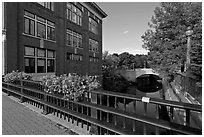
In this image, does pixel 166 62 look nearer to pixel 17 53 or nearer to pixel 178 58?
pixel 178 58

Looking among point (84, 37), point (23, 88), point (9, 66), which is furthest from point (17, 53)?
point (84, 37)

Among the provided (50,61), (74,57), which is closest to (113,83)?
(74,57)

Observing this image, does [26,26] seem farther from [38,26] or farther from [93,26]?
[93,26]

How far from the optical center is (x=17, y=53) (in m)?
12.7

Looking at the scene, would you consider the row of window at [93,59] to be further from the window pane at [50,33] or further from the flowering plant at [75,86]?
the flowering plant at [75,86]

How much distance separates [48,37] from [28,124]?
13.9m

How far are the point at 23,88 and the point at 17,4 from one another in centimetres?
1025

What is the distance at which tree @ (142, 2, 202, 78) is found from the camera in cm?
1323

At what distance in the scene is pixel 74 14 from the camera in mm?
21906

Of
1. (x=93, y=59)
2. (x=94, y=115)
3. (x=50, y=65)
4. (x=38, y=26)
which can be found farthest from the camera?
(x=93, y=59)

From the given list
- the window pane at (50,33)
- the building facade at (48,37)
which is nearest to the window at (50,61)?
the building facade at (48,37)

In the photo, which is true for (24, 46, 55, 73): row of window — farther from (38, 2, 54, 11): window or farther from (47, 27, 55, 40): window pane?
(38, 2, 54, 11): window

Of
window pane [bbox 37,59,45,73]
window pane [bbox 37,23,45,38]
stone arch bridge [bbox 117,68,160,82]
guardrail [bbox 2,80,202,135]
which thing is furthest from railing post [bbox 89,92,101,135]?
stone arch bridge [bbox 117,68,160,82]

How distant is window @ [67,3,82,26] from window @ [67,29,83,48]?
1.94 metres
